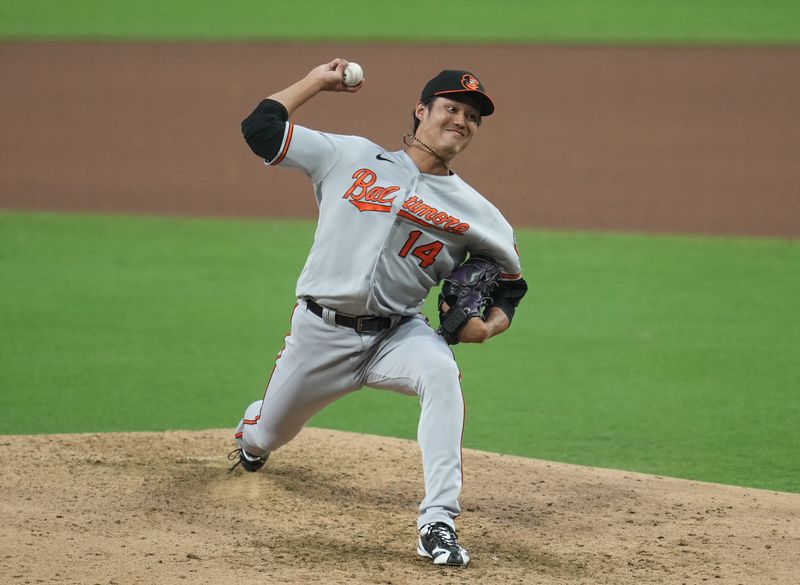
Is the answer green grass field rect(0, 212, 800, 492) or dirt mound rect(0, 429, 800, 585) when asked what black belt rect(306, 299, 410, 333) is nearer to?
dirt mound rect(0, 429, 800, 585)

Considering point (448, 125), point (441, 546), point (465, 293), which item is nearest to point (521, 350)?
point (465, 293)

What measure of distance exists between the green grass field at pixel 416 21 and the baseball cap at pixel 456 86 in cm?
1264

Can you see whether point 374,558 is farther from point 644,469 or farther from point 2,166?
point 2,166

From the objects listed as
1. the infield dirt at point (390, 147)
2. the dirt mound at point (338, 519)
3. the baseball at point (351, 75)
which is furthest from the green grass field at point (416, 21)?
the baseball at point (351, 75)

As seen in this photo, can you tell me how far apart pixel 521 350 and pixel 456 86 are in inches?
146

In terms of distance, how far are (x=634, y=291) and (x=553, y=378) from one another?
109 inches

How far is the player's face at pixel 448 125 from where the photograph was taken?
411 cm

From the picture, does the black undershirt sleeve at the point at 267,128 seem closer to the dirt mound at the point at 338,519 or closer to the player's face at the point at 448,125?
the player's face at the point at 448,125

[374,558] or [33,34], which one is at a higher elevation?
[33,34]

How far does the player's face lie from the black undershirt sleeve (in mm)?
542

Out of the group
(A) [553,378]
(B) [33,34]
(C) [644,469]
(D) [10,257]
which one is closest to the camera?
(C) [644,469]

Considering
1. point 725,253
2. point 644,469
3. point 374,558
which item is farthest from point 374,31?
point 374,558

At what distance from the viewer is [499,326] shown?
13.6 ft

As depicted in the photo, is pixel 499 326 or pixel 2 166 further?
pixel 2 166
